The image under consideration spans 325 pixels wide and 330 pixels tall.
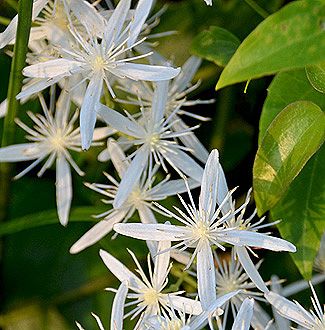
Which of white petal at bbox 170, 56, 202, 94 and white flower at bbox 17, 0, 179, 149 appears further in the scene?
white petal at bbox 170, 56, 202, 94

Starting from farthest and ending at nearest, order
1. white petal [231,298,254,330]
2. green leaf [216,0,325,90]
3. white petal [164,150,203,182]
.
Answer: white petal [164,150,203,182]
white petal [231,298,254,330]
green leaf [216,0,325,90]

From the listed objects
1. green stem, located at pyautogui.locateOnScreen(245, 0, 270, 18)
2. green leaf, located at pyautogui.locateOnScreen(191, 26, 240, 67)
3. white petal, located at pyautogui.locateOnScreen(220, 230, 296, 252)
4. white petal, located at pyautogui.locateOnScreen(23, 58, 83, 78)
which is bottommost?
white petal, located at pyautogui.locateOnScreen(220, 230, 296, 252)

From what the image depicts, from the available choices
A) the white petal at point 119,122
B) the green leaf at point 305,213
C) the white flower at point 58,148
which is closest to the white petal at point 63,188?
the white flower at point 58,148

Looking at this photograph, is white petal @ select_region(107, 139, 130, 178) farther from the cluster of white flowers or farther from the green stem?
the green stem

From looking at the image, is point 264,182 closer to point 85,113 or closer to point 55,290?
point 85,113

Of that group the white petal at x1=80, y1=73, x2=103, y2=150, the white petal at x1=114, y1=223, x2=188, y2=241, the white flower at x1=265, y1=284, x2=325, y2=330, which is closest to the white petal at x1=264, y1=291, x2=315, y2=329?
the white flower at x1=265, y1=284, x2=325, y2=330

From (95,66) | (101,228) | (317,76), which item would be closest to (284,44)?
(317,76)

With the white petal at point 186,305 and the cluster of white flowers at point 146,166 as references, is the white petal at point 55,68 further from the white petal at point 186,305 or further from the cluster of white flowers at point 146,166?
the white petal at point 186,305
